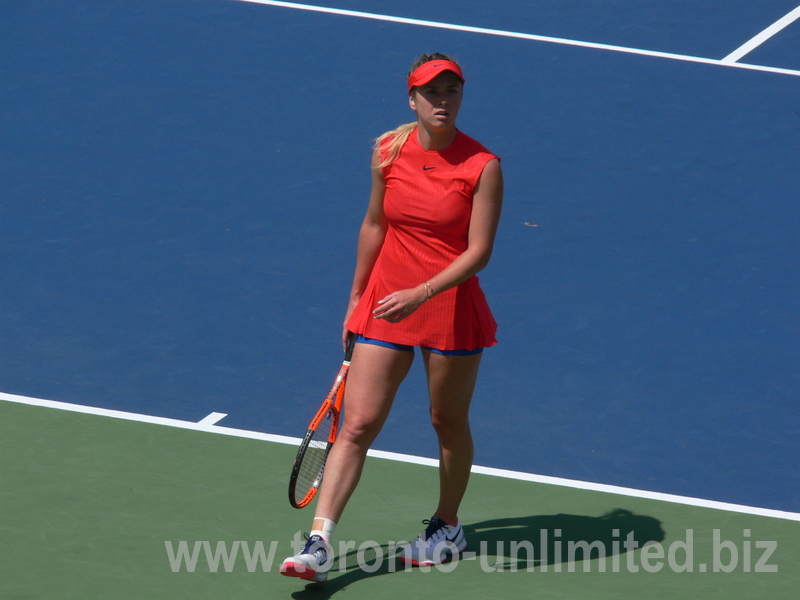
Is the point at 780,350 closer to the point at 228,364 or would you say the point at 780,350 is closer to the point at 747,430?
the point at 747,430

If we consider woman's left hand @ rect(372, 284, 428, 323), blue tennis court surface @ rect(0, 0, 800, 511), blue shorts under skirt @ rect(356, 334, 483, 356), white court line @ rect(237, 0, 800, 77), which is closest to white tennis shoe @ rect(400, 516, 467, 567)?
blue shorts under skirt @ rect(356, 334, 483, 356)

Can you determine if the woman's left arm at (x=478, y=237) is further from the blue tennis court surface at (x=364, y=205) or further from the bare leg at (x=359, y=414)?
the blue tennis court surface at (x=364, y=205)

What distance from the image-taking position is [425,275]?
207 inches

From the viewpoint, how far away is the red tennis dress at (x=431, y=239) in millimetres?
5145

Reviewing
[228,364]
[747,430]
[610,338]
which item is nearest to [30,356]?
[228,364]

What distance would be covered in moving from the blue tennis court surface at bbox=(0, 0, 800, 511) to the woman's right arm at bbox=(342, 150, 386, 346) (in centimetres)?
146

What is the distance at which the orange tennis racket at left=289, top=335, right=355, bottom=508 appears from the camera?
5.50 m

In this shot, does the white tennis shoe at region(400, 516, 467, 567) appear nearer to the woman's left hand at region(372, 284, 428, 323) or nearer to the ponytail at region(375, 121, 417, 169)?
the woman's left hand at region(372, 284, 428, 323)

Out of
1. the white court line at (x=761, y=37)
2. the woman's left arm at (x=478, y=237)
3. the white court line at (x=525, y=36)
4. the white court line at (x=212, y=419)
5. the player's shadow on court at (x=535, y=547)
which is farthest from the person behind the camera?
the white court line at (x=761, y=37)

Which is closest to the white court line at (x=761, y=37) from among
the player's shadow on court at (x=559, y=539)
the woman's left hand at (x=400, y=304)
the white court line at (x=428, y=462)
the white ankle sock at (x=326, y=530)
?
the white court line at (x=428, y=462)

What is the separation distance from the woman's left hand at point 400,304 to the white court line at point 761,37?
8.08m

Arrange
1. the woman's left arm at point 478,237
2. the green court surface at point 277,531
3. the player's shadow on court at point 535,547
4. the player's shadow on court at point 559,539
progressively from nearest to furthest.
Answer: the woman's left arm at point 478,237, the green court surface at point 277,531, the player's shadow on court at point 535,547, the player's shadow on court at point 559,539

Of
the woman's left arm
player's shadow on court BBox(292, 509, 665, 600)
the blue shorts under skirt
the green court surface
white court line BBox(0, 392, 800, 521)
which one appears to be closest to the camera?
the woman's left arm

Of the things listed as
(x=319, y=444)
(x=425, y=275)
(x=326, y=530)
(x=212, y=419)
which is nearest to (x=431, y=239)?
(x=425, y=275)
